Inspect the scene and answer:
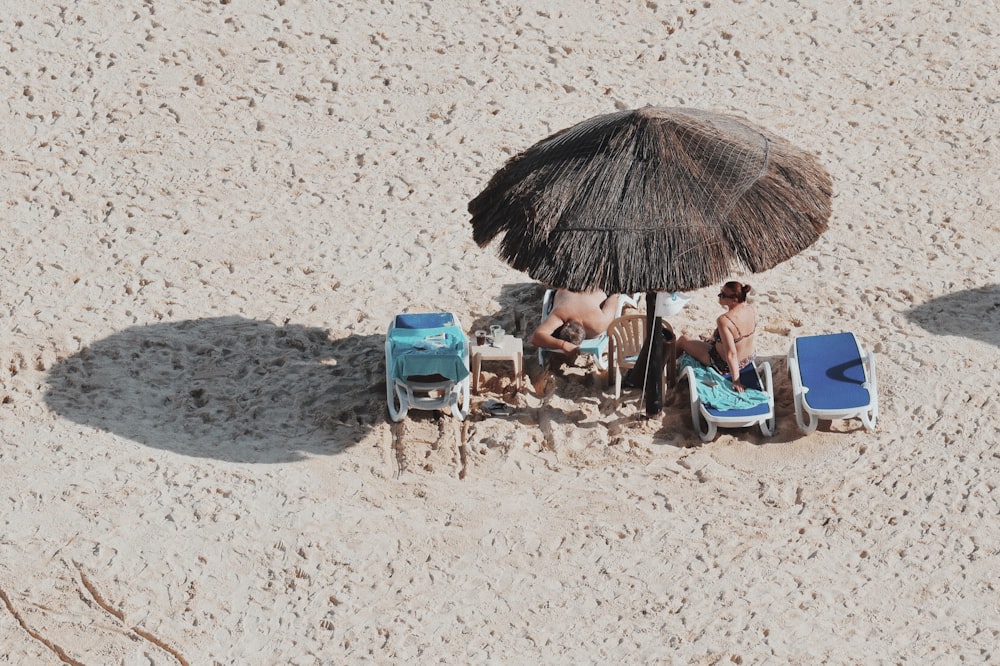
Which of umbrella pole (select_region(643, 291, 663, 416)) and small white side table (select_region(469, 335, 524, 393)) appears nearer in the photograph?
umbrella pole (select_region(643, 291, 663, 416))

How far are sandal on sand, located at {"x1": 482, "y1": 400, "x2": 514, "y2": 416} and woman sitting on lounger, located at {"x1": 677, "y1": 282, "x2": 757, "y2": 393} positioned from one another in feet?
4.62

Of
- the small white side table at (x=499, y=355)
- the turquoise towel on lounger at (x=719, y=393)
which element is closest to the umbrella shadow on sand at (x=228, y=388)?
the small white side table at (x=499, y=355)

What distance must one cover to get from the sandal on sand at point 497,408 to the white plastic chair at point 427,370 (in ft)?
0.66

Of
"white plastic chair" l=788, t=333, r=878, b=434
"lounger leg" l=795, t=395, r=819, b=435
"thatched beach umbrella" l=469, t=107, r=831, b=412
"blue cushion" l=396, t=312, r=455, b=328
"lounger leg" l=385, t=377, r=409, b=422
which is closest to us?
"thatched beach umbrella" l=469, t=107, r=831, b=412

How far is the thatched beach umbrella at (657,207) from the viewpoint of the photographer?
9.74 m

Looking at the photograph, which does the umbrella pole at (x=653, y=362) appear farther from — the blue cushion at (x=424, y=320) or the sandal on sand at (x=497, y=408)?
the blue cushion at (x=424, y=320)

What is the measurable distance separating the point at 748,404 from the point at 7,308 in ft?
20.2

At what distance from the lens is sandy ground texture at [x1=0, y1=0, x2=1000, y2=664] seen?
926 cm

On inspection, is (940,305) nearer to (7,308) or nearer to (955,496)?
(955,496)

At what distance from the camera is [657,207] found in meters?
9.81

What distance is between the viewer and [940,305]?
40.5ft

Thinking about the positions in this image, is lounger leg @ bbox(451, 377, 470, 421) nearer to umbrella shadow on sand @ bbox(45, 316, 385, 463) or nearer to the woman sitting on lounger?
umbrella shadow on sand @ bbox(45, 316, 385, 463)

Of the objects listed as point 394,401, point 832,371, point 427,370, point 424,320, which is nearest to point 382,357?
point 424,320

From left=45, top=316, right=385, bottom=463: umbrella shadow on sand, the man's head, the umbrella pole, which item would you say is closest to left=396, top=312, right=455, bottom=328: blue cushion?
left=45, top=316, right=385, bottom=463: umbrella shadow on sand
